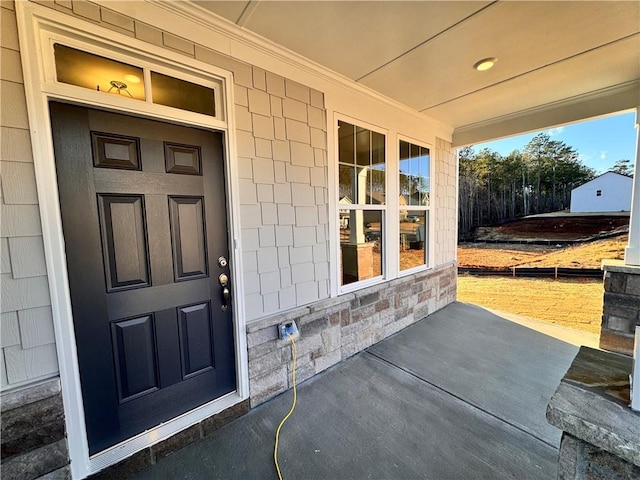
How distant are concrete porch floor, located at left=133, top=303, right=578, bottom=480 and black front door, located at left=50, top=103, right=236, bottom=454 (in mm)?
429

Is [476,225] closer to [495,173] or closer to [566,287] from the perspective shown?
[495,173]

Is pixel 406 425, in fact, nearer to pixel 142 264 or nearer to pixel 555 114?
pixel 142 264

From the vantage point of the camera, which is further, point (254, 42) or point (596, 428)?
point (254, 42)

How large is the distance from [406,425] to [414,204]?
8.54 ft

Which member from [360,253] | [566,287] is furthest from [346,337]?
[566,287]

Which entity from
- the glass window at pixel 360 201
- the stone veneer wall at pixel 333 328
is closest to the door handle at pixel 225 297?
the stone veneer wall at pixel 333 328

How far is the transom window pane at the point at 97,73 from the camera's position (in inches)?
51.7

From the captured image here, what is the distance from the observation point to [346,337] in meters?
2.61

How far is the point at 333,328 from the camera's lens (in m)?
2.48

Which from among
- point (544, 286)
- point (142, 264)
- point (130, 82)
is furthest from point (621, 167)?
point (142, 264)

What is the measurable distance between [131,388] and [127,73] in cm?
188

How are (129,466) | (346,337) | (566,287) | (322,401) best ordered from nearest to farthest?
(129,466)
(322,401)
(346,337)
(566,287)

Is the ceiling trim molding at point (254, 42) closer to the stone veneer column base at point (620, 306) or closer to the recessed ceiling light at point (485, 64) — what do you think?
the recessed ceiling light at point (485, 64)

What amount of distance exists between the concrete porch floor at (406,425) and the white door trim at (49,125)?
12.1 inches
